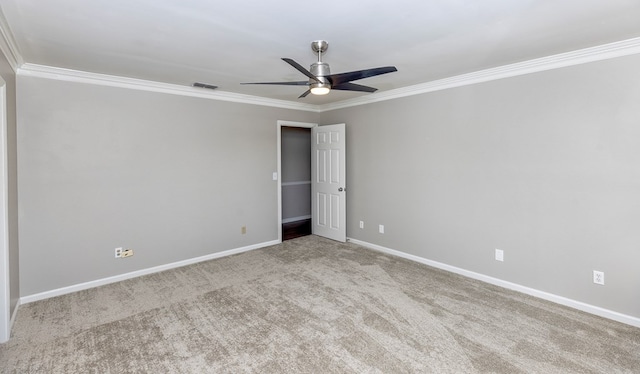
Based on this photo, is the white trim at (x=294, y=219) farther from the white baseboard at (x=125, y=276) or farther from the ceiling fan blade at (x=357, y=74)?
the ceiling fan blade at (x=357, y=74)

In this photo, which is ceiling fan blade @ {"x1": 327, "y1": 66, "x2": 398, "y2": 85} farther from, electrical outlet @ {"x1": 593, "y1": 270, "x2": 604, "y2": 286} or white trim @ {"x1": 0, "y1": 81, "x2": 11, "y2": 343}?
electrical outlet @ {"x1": 593, "y1": 270, "x2": 604, "y2": 286}

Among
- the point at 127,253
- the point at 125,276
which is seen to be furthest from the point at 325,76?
the point at 125,276

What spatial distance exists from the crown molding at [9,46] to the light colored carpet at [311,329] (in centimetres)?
229

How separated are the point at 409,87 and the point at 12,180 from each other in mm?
4336

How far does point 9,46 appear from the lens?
2.59 meters

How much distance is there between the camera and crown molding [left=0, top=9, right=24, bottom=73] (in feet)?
7.47

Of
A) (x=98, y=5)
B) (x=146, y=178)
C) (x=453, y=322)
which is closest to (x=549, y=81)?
(x=453, y=322)

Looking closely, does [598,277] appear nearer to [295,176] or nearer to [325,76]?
[325,76]

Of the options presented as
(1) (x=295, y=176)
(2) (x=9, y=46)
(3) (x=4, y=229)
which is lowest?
(3) (x=4, y=229)

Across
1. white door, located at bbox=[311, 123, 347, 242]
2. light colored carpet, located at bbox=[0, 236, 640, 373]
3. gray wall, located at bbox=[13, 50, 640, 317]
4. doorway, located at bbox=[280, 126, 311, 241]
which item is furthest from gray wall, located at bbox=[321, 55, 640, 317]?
doorway, located at bbox=[280, 126, 311, 241]

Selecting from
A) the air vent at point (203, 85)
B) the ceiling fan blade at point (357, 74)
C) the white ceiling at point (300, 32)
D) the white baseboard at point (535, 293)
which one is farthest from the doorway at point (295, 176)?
the ceiling fan blade at point (357, 74)

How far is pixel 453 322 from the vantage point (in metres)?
2.76

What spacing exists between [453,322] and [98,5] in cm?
353

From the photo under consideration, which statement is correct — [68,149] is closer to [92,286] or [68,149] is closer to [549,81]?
[92,286]
